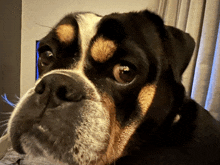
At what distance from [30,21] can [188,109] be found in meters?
3.10

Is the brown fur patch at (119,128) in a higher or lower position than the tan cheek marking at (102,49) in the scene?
lower

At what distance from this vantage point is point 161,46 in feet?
3.46

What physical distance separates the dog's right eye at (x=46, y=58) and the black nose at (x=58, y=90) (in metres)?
0.44

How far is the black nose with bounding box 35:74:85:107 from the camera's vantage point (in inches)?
29.1

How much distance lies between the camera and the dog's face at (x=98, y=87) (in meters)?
0.73

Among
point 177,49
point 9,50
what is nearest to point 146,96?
point 177,49

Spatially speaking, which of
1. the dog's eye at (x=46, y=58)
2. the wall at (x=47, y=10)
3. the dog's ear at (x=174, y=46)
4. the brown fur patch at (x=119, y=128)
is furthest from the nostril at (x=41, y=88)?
the wall at (x=47, y=10)

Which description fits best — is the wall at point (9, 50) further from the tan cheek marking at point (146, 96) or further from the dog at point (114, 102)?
the tan cheek marking at point (146, 96)

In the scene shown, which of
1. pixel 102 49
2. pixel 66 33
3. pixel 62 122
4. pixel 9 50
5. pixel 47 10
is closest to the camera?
pixel 62 122

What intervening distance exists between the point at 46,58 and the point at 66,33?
0.95 feet

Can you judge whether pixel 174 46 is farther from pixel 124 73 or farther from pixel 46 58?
pixel 46 58

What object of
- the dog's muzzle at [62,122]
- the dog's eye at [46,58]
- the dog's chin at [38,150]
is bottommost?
the dog's chin at [38,150]

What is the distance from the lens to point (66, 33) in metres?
1.03

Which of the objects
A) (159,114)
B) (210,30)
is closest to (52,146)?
(159,114)
